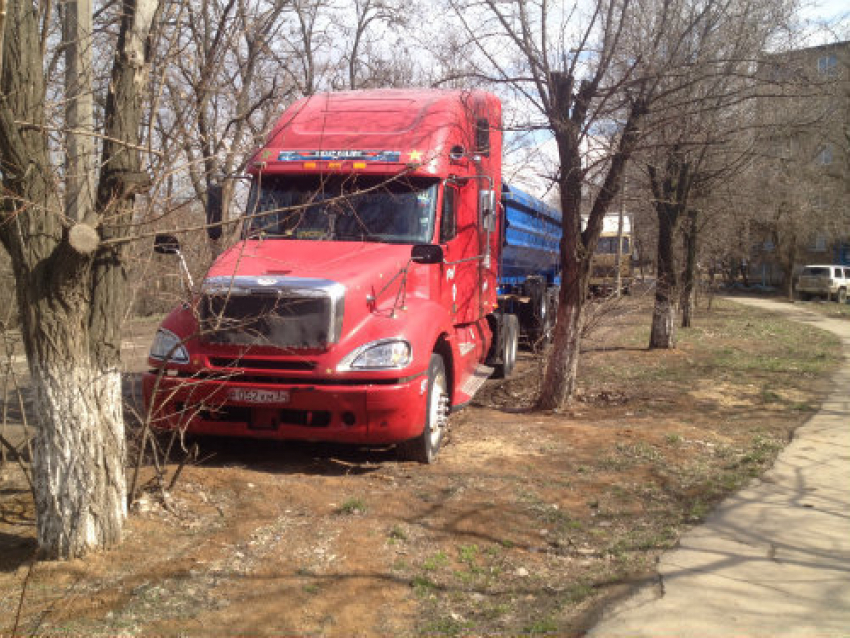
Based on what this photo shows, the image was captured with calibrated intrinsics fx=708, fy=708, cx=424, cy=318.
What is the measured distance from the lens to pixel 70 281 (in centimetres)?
378

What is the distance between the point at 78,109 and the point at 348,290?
7.52 ft

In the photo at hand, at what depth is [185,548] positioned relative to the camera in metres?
4.11

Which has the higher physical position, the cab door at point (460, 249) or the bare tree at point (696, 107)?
the bare tree at point (696, 107)

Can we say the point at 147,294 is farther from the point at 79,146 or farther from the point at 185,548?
the point at 185,548

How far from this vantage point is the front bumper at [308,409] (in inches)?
215

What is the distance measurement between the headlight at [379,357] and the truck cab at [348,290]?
0.01 metres

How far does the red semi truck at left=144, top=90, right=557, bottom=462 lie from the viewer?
5535 mm

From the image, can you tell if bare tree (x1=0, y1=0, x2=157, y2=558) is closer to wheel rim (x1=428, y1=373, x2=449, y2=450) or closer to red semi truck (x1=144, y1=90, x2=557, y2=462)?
red semi truck (x1=144, y1=90, x2=557, y2=462)

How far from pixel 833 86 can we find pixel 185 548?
924 cm

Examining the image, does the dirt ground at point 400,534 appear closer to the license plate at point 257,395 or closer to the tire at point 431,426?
the tire at point 431,426

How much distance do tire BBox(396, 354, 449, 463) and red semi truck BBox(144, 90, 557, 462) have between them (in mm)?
19

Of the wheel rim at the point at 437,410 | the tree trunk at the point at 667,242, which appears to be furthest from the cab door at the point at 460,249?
the tree trunk at the point at 667,242

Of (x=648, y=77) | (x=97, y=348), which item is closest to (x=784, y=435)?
(x=648, y=77)

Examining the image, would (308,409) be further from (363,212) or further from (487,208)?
(487,208)
